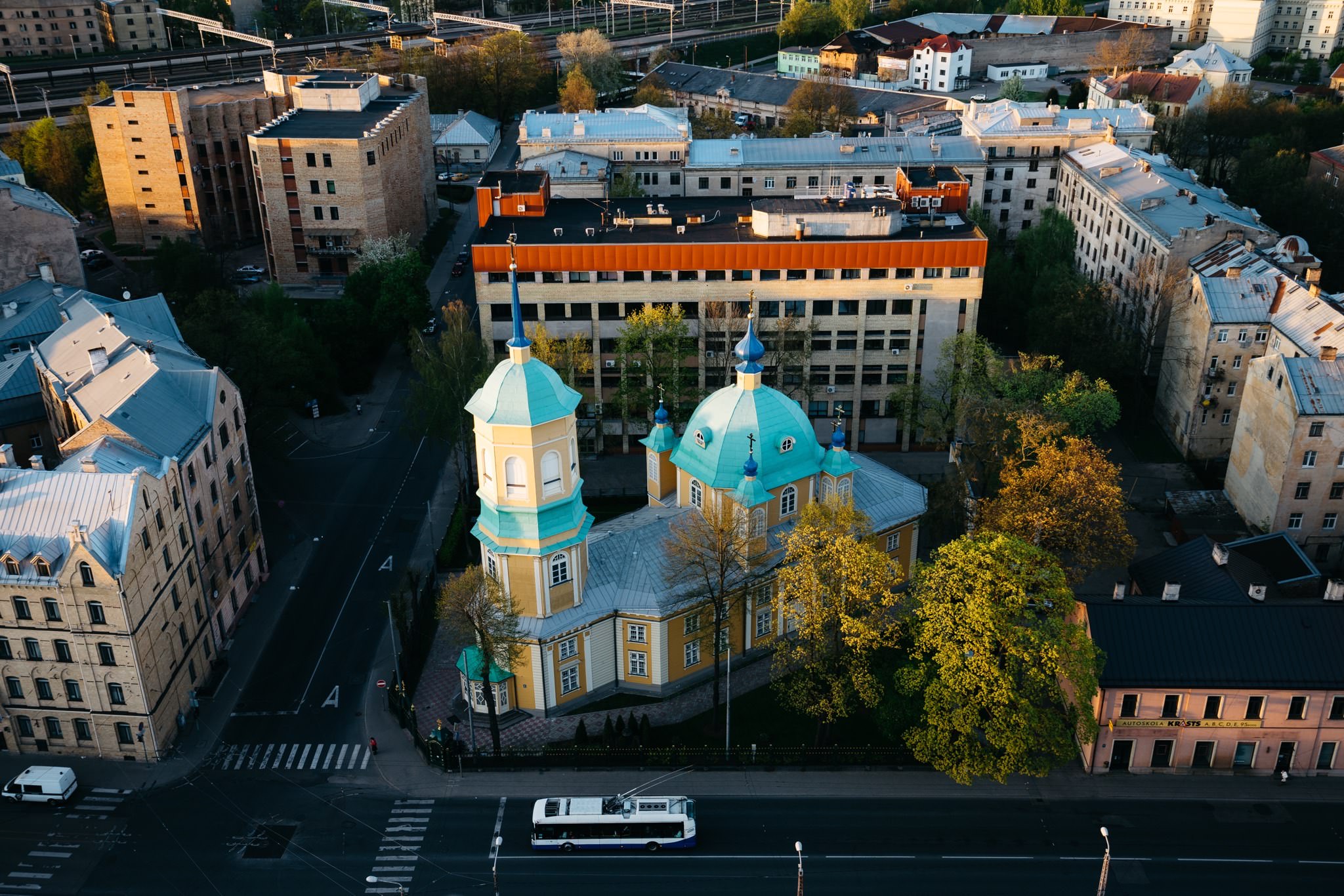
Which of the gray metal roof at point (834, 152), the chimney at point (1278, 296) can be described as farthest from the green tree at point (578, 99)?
the chimney at point (1278, 296)

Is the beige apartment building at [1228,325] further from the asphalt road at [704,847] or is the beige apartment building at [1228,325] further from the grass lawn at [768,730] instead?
the grass lawn at [768,730]

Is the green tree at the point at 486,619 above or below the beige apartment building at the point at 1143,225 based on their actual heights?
below

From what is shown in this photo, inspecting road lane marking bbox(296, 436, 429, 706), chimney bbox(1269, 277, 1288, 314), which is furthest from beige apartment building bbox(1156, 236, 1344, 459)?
road lane marking bbox(296, 436, 429, 706)

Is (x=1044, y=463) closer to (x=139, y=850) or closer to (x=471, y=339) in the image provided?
(x=471, y=339)

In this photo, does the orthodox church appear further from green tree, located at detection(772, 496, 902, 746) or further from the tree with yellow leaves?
the tree with yellow leaves

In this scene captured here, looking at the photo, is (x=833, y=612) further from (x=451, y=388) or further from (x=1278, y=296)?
(x=1278, y=296)

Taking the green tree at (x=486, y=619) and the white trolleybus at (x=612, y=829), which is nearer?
the white trolleybus at (x=612, y=829)
